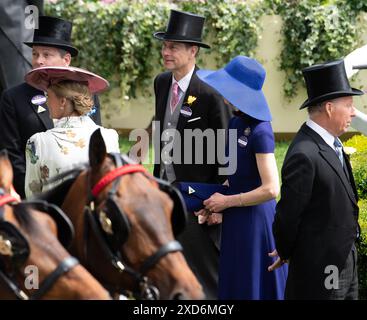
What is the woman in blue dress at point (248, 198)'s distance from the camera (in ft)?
18.0

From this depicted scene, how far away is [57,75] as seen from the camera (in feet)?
16.9

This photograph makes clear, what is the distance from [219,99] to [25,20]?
220cm

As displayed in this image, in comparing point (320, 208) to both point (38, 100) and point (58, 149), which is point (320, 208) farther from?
point (38, 100)

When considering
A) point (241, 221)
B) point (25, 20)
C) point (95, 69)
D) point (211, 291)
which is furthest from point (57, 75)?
point (95, 69)

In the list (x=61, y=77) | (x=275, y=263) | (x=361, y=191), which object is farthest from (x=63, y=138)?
(x=361, y=191)

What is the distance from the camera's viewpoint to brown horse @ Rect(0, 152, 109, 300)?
320cm

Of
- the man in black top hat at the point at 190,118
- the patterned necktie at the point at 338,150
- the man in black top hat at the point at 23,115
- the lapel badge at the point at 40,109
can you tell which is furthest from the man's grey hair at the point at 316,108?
the lapel badge at the point at 40,109

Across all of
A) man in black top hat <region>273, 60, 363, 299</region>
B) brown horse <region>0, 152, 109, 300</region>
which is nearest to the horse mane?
brown horse <region>0, 152, 109, 300</region>

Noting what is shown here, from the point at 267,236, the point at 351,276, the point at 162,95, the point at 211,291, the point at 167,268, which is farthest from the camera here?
the point at 162,95

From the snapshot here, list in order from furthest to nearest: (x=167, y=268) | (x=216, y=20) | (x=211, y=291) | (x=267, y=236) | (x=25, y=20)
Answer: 1. (x=216, y=20)
2. (x=25, y=20)
3. (x=211, y=291)
4. (x=267, y=236)
5. (x=167, y=268)

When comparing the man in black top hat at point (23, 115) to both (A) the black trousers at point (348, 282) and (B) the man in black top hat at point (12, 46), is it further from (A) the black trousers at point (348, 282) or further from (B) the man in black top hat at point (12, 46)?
(A) the black trousers at point (348, 282)

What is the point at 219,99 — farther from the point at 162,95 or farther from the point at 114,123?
the point at 114,123

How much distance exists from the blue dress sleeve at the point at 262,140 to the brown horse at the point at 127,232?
1.84 metres

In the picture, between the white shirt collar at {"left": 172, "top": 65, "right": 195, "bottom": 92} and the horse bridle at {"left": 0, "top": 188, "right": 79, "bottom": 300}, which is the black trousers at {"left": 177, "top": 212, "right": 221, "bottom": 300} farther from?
the horse bridle at {"left": 0, "top": 188, "right": 79, "bottom": 300}
